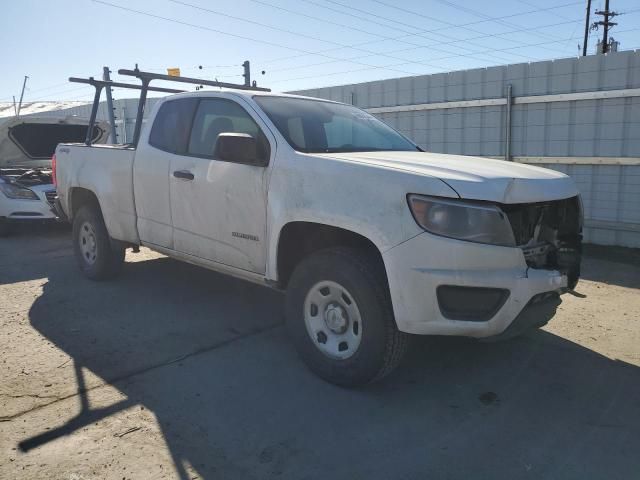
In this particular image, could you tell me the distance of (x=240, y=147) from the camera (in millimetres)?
3834

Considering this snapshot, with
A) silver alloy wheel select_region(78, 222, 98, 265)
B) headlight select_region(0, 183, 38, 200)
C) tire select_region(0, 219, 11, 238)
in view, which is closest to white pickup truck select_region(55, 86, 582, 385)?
silver alloy wheel select_region(78, 222, 98, 265)

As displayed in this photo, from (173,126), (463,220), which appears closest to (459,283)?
(463,220)

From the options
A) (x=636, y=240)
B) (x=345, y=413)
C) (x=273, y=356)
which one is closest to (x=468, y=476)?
(x=345, y=413)

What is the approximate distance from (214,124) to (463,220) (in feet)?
8.02

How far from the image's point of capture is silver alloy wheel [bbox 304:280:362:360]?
3471 mm

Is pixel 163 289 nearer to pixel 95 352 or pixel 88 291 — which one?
pixel 88 291

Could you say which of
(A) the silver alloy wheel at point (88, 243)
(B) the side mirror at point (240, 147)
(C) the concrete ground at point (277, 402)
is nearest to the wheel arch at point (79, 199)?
(A) the silver alloy wheel at point (88, 243)

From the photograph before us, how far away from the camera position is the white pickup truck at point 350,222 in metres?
3.02

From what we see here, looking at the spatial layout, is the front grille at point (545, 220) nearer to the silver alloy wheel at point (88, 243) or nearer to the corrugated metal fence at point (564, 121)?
the corrugated metal fence at point (564, 121)

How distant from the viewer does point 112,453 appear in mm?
2844

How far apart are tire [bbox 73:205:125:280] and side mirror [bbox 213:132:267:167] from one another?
2.57 m

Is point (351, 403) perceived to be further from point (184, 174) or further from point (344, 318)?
point (184, 174)

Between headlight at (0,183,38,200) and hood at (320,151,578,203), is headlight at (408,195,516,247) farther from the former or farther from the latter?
headlight at (0,183,38,200)

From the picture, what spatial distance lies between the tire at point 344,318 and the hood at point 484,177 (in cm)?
63
